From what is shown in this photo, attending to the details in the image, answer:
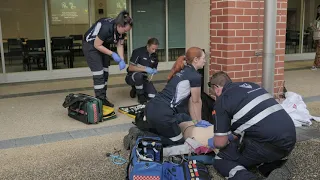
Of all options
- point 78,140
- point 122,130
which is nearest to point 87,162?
point 78,140

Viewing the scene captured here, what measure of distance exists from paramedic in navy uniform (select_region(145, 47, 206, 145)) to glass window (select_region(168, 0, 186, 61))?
20.8 feet

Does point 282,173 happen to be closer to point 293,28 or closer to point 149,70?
point 149,70

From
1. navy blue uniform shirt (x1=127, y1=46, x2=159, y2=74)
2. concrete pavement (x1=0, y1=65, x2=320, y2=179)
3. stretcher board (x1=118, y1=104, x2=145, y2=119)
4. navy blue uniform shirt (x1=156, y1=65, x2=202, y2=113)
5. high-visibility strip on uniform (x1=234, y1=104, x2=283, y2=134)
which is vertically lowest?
concrete pavement (x1=0, y1=65, x2=320, y2=179)

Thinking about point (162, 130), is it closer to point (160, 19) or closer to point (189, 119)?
point (189, 119)

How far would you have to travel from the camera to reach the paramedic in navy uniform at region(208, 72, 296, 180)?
3102mm

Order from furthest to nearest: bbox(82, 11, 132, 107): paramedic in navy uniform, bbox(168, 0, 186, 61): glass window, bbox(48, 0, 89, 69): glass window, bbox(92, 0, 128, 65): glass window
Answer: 1. bbox(168, 0, 186, 61): glass window
2. bbox(92, 0, 128, 65): glass window
3. bbox(48, 0, 89, 69): glass window
4. bbox(82, 11, 132, 107): paramedic in navy uniform

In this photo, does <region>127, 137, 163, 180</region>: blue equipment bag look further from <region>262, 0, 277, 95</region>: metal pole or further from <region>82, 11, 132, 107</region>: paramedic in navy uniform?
<region>82, 11, 132, 107</region>: paramedic in navy uniform

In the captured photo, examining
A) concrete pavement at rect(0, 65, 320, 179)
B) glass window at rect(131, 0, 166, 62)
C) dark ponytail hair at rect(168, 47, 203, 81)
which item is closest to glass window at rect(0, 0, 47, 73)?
concrete pavement at rect(0, 65, 320, 179)

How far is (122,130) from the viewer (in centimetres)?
478

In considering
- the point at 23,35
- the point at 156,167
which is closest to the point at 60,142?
the point at 156,167

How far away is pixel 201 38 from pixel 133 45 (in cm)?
470

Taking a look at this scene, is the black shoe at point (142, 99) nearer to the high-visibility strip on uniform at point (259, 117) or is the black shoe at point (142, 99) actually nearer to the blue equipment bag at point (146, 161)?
the blue equipment bag at point (146, 161)

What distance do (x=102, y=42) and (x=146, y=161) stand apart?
2855 mm

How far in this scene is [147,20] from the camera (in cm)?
995
